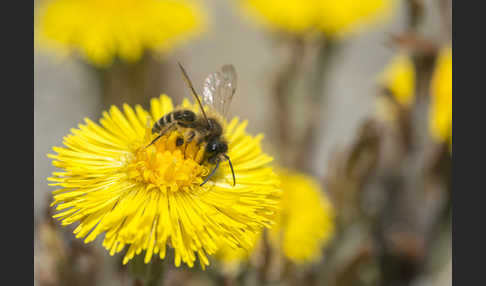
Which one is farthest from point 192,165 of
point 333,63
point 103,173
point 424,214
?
point 333,63

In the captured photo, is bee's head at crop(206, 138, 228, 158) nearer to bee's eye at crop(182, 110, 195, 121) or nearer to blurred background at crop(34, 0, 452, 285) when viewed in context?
bee's eye at crop(182, 110, 195, 121)

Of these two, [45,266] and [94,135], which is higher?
[94,135]

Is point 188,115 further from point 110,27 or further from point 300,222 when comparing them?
point 110,27

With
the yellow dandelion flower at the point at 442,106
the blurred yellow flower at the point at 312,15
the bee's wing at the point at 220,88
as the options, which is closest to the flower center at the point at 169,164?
the bee's wing at the point at 220,88

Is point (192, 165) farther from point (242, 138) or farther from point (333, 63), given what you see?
point (333, 63)

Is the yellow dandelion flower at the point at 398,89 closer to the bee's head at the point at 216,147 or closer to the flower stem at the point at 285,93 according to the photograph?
the flower stem at the point at 285,93
